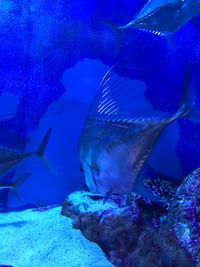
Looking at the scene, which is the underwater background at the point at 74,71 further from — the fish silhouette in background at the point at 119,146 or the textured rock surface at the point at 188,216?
the fish silhouette in background at the point at 119,146

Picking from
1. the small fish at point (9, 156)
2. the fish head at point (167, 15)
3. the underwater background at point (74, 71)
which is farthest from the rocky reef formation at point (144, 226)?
the fish head at point (167, 15)

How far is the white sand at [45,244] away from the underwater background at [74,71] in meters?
0.55

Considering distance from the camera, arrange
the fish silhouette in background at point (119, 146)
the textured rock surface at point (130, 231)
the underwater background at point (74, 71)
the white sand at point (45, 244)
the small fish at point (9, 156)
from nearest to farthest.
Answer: the fish silhouette in background at point (119, 146)
the textured rock surface at point (130, 231)
the white sand at point (45, 244)
the small fish at point (9, 156)
the underwater background at point (74, 71)

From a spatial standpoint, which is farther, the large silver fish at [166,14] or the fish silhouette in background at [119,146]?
the large silver fish at [166,14]

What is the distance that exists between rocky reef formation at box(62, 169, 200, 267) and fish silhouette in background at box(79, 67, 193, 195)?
2.38 ft

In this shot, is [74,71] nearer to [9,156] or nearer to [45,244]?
[9,156]

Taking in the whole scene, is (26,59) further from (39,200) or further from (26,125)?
(39,200)

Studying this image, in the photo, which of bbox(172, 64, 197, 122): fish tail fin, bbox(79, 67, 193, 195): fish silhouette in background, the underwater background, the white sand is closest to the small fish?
the white sand

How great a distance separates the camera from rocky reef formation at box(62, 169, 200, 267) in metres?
2.20

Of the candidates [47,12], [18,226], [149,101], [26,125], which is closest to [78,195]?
[18,226]

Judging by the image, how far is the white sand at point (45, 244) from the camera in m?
2.58

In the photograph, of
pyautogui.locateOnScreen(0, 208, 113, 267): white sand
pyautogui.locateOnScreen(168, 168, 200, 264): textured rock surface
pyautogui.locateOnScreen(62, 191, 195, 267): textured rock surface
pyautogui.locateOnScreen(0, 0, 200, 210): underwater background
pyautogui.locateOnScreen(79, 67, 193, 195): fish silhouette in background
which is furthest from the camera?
pyautogui.locateOnScreen(0, 0, 200, 210): underwater background

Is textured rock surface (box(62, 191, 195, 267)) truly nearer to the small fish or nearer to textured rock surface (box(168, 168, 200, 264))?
textured rock surface (box(168, 168, 200, 264))

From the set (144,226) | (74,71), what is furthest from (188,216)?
(74,71)
